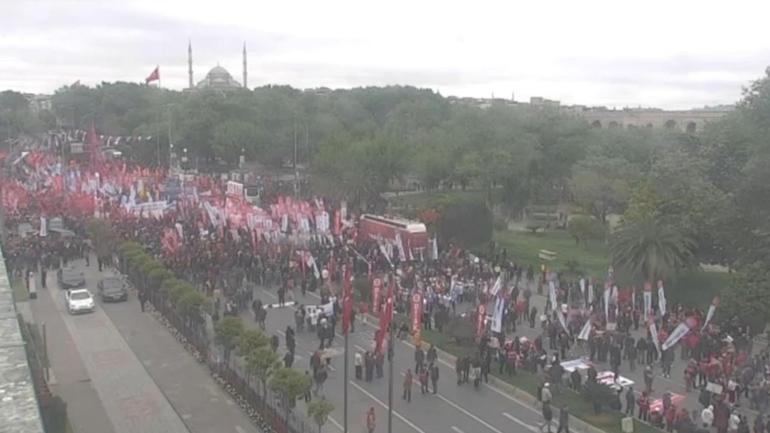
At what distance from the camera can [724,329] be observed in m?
26.9

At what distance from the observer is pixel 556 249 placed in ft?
152

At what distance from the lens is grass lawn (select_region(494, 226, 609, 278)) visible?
41375 mm

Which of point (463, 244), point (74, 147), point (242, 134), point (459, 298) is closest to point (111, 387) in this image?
point (459, 298)

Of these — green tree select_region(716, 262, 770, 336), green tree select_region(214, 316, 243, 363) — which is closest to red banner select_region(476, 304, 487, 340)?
green tree select_region(214, 316, 243, 363)

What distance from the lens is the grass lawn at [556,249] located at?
→ 4138 cm

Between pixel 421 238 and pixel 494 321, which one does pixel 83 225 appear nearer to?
pixel 421 238

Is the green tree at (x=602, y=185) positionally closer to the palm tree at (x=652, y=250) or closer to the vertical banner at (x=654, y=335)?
the palm tree at (x=652, y=250)

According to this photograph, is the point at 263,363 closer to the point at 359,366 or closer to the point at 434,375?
the point at 359,366

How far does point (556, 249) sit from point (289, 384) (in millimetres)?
30785

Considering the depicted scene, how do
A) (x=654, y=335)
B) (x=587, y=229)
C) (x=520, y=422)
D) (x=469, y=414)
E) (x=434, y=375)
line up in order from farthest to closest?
(x=587, y=229)
(x=654, y=335)
(x=434, y=375)
(x=469, y=414)
(x=520, y=422)

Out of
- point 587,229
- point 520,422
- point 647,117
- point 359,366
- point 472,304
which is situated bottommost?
point 520,422

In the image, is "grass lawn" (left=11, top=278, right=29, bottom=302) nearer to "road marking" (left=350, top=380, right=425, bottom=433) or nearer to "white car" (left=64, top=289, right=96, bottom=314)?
"white car" (left=64, top=289, right=96, bottom=314)

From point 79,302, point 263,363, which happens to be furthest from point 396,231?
point 263,363

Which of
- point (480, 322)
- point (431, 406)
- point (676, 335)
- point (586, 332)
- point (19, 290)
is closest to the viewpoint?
point (431, 406)
